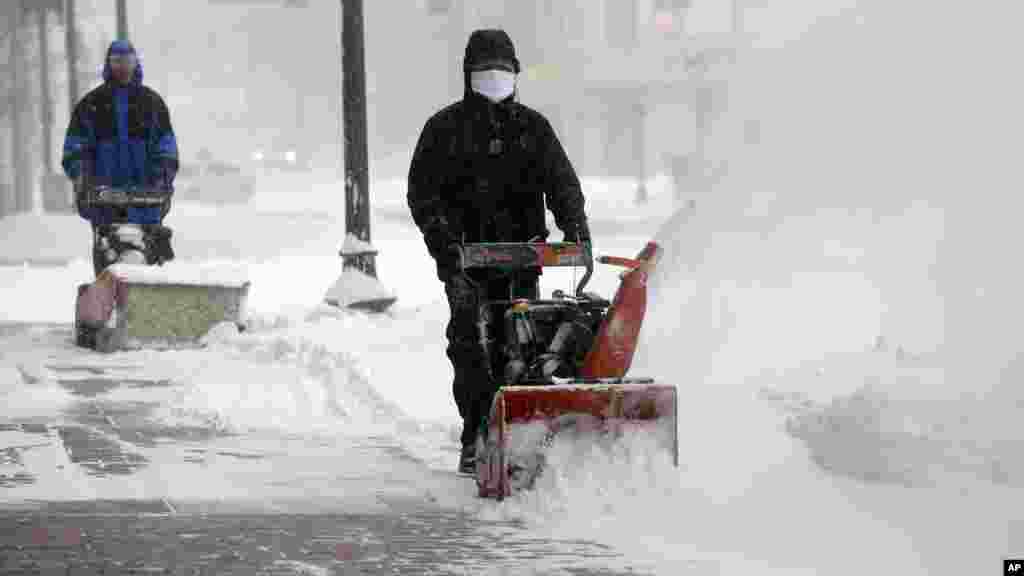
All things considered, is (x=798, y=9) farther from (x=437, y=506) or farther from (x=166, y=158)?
(x=437, y=506)

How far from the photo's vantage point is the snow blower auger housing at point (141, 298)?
13.9 metres

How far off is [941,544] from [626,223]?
3327 centimetres

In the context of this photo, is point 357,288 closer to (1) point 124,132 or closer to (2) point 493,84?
(1) point 124,132

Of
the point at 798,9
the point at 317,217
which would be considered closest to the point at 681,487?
the point at 798,9

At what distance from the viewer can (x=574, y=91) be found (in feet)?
222

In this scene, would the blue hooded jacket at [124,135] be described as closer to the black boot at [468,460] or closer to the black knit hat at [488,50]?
the black boot at [468,460]

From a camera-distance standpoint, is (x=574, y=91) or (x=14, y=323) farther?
(x=574, y=91)

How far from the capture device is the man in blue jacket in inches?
554

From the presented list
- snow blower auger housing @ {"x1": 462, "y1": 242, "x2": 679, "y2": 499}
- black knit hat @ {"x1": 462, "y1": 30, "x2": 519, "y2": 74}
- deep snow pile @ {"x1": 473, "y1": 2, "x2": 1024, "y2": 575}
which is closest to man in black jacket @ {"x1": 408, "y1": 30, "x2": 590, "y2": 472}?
black knit hat @ {"x1": 462, "y1": 30, "x2": 519, "y2": 74}

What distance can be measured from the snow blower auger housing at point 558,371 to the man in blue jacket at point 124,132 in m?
6.24

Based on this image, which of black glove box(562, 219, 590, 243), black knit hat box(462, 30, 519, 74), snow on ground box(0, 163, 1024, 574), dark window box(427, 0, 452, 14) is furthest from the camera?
dark window box(427, 0, 452, 14)

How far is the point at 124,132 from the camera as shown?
1414 centimetres

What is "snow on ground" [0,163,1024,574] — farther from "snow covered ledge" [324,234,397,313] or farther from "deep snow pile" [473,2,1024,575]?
"snow covered ledge" [324,234,397,313]

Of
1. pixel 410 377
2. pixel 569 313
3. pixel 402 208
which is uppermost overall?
pixel 569 313
